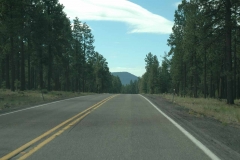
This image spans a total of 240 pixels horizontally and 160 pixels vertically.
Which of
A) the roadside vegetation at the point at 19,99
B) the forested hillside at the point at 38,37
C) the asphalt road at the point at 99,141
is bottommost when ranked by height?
the asphalt road at the point at 99,141

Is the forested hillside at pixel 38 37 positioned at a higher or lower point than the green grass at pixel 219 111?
higher

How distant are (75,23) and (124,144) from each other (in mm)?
63954

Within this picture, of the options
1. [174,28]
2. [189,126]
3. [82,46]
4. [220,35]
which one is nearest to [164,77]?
[82,46]

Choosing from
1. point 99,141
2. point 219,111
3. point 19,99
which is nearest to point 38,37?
point 19,99

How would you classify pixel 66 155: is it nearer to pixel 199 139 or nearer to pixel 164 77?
pixel 199 139

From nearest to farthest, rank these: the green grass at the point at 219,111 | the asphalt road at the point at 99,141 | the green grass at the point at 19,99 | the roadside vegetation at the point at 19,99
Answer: the asphalt road at the point at 99,141 → the green grass at the point at 219,111 → the roadside vegetation at the point at 19,99 → the green grass at the point at 19,99

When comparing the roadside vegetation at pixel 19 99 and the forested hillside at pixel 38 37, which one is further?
the forested hillside at pixel 38 37

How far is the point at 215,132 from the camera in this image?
1058 centimetres

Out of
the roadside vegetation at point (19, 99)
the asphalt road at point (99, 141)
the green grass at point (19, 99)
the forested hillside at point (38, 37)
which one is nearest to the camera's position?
the asphalt road at point (99, 141)

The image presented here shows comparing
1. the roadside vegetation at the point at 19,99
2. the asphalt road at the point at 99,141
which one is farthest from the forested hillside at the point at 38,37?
the asphalt road at the point at 99,141

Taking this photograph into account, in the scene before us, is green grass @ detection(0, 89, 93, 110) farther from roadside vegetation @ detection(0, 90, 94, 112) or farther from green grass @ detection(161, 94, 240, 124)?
green grass @ detection(161, 94, 240, 124)

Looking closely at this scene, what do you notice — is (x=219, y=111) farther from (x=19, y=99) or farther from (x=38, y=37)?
(x=38, y=37)

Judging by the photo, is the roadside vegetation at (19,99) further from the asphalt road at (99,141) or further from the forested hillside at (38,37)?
the asphalt road at (99,141)

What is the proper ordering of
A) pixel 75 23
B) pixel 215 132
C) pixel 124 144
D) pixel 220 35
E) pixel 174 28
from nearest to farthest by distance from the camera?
pixel 124 144
pixel 215 132
pixel 220 35
pixel 174 28
pixel 75 23
